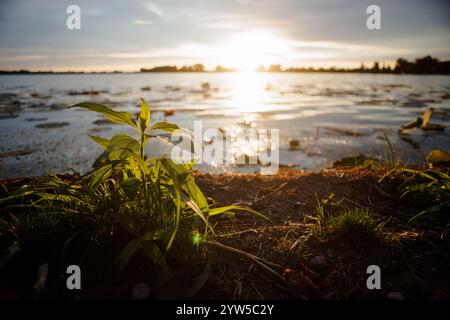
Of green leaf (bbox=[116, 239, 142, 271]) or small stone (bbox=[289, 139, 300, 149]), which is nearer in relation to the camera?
green leaf (bbox=[116, 239, 142, 271])

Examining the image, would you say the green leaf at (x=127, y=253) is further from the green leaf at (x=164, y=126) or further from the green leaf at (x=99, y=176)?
the green leaf at (x=164, y=126)

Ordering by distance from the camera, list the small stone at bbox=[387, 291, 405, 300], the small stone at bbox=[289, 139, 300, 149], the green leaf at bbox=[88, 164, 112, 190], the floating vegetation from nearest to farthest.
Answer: the small stone at bbox=[387, 291, 405, 300]
the green leaf at bbox=[88, 164, 112, 190]
the small stone at bbox=[289, 139, 300, 149]
the floating vegetation

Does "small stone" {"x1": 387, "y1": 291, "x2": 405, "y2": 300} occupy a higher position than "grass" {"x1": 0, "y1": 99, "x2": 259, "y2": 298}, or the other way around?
"grass" {"x1": 0, "y1": 99, "x2": 259, "y2": 298}

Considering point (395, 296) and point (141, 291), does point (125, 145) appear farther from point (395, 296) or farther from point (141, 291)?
point (395, 296)

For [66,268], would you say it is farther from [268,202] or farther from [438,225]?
[438,225]

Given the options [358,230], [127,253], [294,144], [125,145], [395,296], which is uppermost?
[125,145]

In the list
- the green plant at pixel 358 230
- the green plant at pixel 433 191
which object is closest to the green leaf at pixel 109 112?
the green plant at pixel 358 230

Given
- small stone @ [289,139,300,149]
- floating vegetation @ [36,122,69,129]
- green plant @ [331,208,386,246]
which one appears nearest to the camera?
green plant @ [331,208,386,246]

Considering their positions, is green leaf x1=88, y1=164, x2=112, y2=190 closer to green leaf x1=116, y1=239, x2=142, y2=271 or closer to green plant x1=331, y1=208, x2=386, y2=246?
green leaf x1=116, y1=239, x2=142, y2=271

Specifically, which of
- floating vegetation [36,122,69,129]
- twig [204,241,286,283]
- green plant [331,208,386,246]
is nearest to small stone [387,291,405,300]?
green plant [331,208,386,246]

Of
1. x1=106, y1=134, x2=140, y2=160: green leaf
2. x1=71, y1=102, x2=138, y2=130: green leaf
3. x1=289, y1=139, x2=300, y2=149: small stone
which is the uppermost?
x1=71, y1=102, x2=138, y2=130: green leaf

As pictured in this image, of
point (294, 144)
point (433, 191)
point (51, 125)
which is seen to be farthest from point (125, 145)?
point (51, 125)

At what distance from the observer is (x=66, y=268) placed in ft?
5.34
